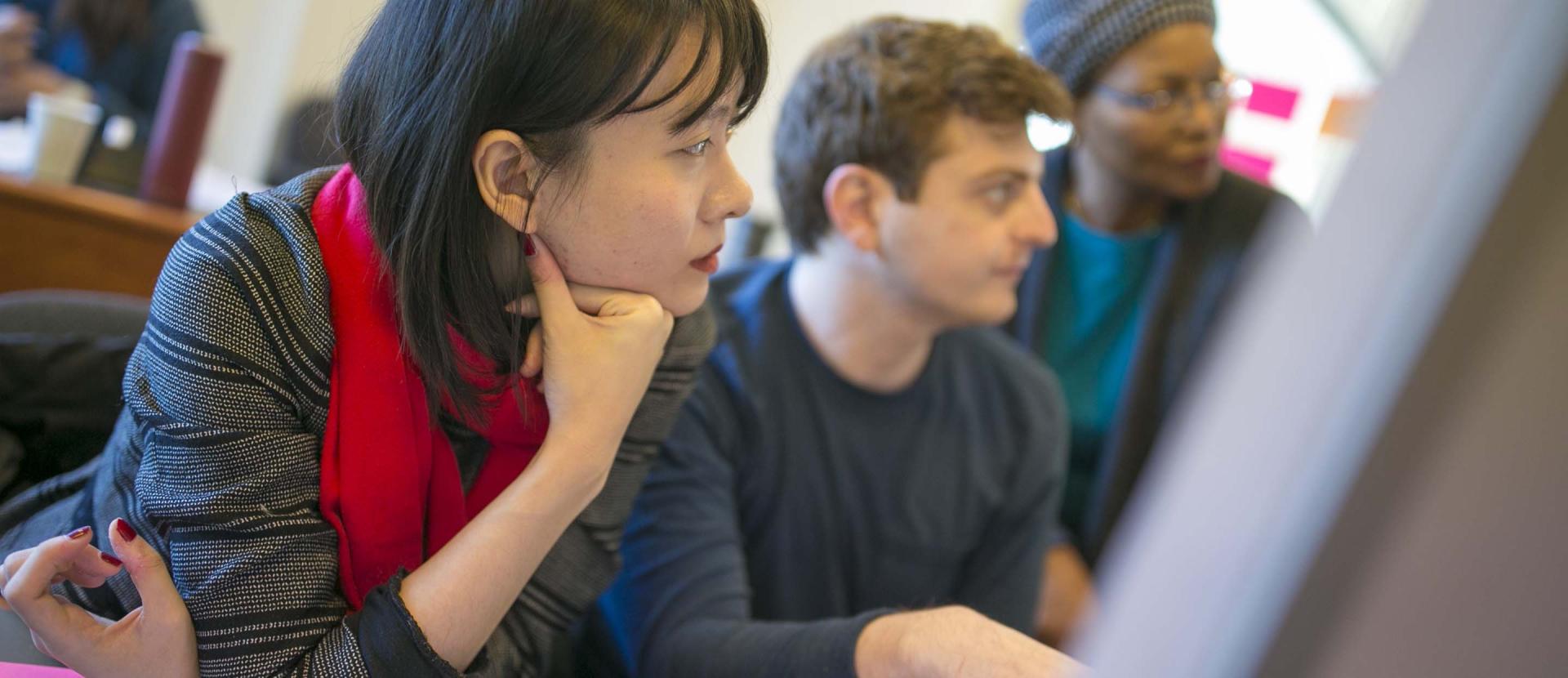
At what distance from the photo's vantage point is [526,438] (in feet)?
2.67

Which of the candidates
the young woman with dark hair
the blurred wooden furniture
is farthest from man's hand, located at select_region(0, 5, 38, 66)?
the young woman with dark hair

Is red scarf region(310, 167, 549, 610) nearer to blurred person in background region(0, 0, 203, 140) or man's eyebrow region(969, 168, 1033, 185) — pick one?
man's eyebrow region(969, 168, 1033, 185)

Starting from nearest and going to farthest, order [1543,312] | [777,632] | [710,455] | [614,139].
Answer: [1543,312], [614,139], [777,632], [710,455]

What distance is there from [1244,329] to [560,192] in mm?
535

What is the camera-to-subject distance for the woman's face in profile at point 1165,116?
174 cm

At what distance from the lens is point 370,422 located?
0.74 metres

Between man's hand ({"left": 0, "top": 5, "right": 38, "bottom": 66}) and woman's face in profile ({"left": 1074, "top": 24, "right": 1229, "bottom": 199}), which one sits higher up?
woman's face in profile ({"left": 1074, "top": 24, "right": 1229, "bottom": 199})

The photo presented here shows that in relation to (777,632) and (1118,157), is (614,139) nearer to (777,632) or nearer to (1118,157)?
(777,632)

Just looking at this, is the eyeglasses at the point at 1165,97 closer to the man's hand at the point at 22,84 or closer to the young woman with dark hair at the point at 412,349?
the young woman with dark hair at the point at 412,349

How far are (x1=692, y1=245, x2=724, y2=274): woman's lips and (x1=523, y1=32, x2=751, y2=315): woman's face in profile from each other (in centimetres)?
1

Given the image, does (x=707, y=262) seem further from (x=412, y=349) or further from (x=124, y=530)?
(x=124, y=530)

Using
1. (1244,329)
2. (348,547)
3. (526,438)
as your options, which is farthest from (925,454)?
(1244,329)

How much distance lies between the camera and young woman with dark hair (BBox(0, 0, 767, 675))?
0.69 m

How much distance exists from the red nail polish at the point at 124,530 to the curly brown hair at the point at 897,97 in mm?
824
